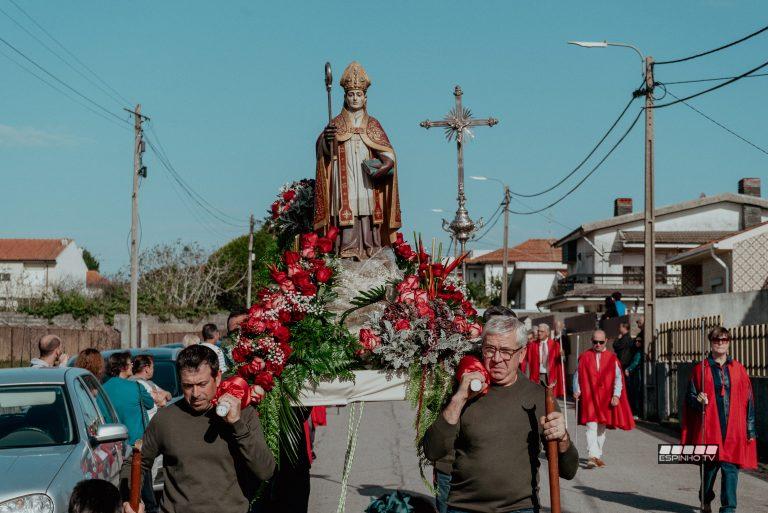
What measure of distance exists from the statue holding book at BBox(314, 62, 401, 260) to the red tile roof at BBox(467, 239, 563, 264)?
66.3 m

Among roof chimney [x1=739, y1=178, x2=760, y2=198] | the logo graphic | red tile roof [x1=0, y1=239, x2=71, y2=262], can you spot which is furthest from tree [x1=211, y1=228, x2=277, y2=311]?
the logo graphic

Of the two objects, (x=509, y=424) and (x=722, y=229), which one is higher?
(x=722, y=229)

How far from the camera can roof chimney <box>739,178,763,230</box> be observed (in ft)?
152

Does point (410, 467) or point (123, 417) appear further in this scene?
point (410, 467)

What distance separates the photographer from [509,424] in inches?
186

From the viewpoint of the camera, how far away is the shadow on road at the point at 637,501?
10.5 metres

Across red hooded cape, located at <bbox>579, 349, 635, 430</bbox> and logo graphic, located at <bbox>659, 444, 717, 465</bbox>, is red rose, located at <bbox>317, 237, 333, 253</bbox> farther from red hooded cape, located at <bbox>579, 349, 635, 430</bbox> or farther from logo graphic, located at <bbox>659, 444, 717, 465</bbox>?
A: red hooded cape, located at <bbox>579, 349, 635, 430</bbox>

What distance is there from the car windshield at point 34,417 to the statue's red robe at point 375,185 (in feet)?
8.56

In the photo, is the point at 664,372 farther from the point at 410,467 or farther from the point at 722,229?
the point at 722,229

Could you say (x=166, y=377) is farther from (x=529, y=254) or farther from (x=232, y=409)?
(x=529, y=254)

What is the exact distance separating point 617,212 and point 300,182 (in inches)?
1852

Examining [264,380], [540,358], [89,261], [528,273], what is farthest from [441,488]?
[89,261]

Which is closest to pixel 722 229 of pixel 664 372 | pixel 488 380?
pixel 664 372

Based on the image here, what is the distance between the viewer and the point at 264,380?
6.74 m
